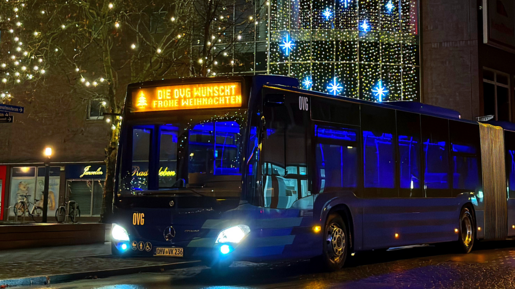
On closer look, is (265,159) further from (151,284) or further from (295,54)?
(295,54)

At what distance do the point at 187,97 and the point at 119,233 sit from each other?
2.26m

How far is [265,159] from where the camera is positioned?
32.5 ft

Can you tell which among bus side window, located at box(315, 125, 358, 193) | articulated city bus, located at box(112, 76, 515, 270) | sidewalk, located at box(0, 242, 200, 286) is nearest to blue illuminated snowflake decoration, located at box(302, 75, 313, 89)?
sidewalk, located at box(0, 242, 200, 286)

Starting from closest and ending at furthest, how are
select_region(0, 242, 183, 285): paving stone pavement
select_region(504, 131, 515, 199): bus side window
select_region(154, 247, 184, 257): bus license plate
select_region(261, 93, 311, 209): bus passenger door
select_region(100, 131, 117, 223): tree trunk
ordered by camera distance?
select_region(154, 247, 184, 257): bus license plate
select_region(261, 93, 311, 209): bus passenger door
select_region(0, 242, 183, 285): paving stone pavement
select_region(504, 131, 515, 199): bus side window
select_region(100, 131, 117, 223): tree trunk

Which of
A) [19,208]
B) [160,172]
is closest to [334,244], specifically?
[160,172]

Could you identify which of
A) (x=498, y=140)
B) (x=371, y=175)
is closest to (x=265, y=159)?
(x=371, y=175)

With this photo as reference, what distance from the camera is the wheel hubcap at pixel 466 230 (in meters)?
15.5

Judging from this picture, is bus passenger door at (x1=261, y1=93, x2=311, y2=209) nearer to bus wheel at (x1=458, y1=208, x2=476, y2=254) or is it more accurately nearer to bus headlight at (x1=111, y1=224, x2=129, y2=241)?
bus headlight at (x1=111, y1=224, x2=129, y2=241)

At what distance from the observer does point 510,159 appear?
18109 mm

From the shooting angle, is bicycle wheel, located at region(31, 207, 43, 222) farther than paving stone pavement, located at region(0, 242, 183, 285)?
Yes

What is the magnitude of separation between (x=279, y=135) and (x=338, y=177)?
1758mm

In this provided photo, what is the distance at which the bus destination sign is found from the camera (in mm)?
10023

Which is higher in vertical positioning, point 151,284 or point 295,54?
point 295,54

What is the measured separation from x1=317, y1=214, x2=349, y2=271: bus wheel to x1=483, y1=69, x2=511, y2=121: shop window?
22.0 metres
